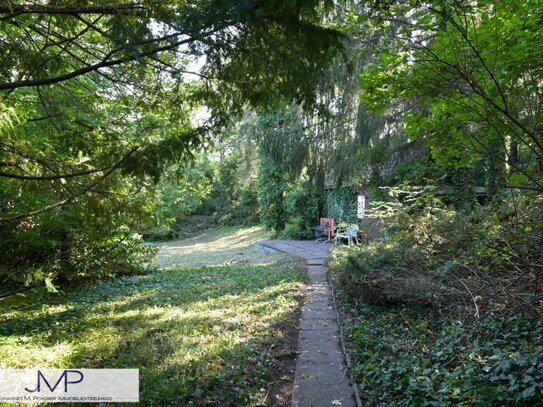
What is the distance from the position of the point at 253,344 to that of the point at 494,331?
8.38 ft

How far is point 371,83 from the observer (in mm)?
3740

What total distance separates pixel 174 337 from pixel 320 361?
68.1 inches

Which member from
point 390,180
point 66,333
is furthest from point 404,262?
point 390,180

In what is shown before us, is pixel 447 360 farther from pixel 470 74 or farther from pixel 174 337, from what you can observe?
pixel 174 337

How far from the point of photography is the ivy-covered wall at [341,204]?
55.5 feet

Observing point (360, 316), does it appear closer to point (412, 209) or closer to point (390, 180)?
point (412, 209)

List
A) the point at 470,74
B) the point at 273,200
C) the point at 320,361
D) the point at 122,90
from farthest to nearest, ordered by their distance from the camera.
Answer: the point at 273,200 → the point at 122,90 → the point at 320,361 → the point at 470,74

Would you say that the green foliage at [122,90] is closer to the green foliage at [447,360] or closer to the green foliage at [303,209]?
the green foliage at [447,360]

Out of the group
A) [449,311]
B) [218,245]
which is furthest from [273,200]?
[449,311]

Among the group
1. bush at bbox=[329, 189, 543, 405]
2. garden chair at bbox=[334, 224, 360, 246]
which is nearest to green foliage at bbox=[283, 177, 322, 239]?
garden chair at bbox=[334, 224, 360, 246]

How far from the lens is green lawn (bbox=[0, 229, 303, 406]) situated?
11.5 ft

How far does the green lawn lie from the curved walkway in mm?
209

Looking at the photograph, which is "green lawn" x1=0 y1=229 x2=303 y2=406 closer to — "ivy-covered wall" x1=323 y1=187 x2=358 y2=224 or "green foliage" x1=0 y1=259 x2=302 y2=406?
"green foliage" x1=0 y1=259 x2=302 y2=406

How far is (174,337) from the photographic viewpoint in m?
4.59
